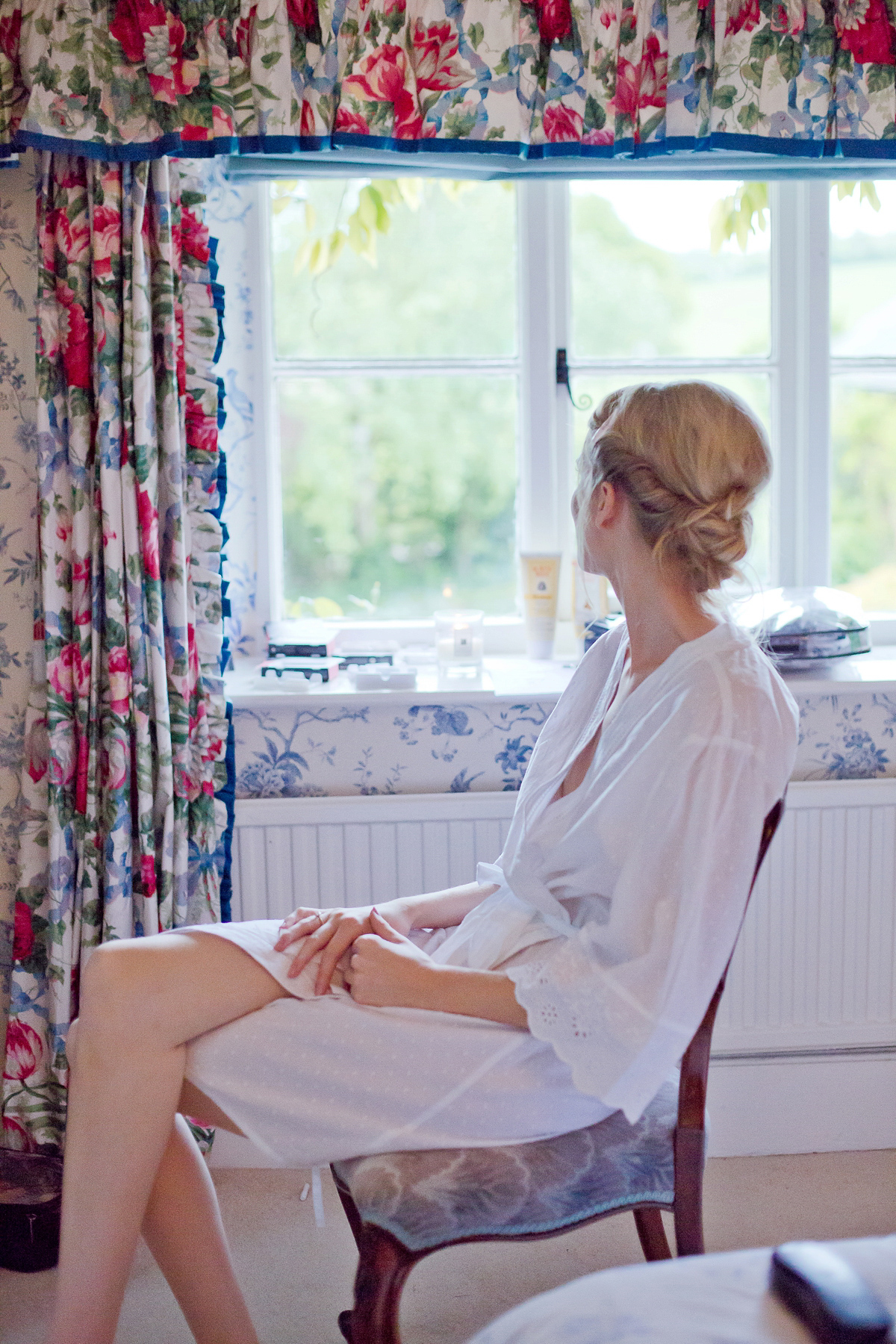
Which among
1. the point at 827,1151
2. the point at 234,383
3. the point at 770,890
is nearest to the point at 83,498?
the point at 234,383

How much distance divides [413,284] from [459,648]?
29.8 inches

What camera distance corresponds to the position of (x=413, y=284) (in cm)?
226

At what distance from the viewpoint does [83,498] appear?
1.82 m

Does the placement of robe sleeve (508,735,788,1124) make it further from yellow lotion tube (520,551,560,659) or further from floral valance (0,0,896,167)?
floral valance (0,0,896,167)

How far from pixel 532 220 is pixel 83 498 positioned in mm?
1066

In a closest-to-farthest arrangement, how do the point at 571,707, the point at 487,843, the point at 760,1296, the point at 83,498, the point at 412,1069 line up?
the point at 760,1296
the point at 412,1069
the point at 571,707
the point at 83,498
the point at 487,843

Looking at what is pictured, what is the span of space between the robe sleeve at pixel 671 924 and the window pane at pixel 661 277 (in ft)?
4.50

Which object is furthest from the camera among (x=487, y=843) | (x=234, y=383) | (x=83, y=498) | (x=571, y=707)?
(x=234, y=383)

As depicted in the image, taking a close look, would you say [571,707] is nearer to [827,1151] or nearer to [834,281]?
[827,1151]

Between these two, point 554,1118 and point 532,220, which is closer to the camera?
point 554,1118

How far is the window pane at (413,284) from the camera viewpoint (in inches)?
87.8

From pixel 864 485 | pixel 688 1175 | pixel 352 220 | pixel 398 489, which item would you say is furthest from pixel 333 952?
pixel 864 485

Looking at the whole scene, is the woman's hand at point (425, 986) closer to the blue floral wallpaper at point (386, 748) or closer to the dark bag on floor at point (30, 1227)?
the blue floral wallpaper at point (386, 748)

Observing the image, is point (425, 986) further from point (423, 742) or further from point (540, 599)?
point (540, 599)
